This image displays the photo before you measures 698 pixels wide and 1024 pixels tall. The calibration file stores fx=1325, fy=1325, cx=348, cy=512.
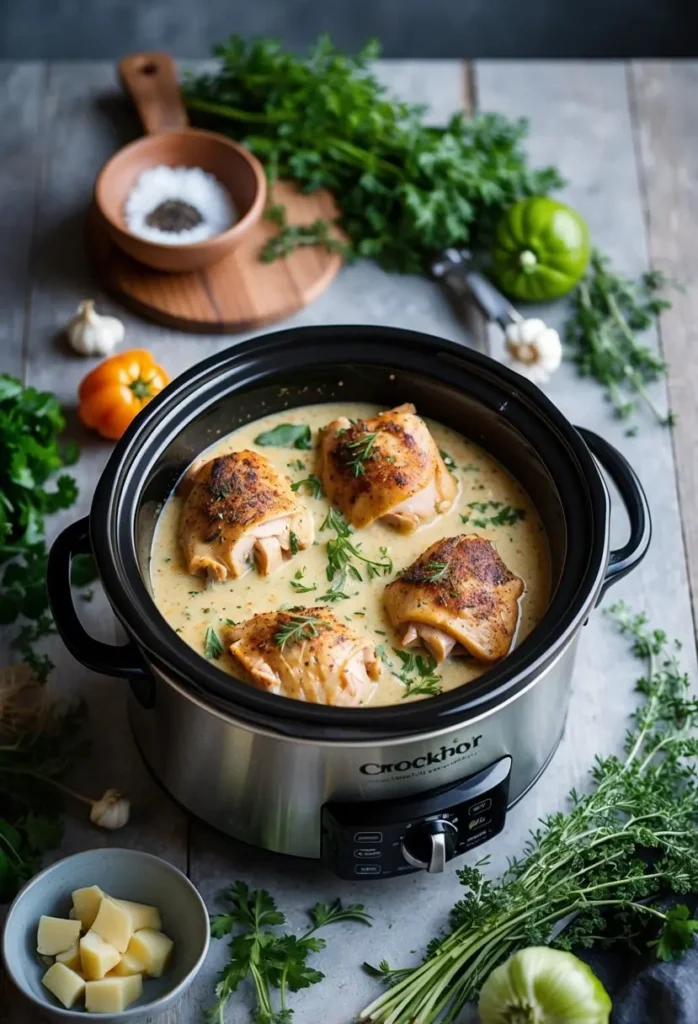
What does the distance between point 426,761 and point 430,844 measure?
0.68ft

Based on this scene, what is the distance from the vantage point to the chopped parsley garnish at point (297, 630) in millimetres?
2402

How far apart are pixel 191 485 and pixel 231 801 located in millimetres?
655

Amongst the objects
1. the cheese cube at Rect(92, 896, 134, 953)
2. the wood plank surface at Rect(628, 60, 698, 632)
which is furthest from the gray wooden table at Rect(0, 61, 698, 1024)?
the cheese cube at Rect(92, 896, 134, 953)

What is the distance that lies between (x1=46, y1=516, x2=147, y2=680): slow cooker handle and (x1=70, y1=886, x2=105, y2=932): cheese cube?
1.36 feet

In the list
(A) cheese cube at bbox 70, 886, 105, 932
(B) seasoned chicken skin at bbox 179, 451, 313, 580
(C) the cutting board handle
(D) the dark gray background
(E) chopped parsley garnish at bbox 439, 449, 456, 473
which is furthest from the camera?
(D) the dark gray background

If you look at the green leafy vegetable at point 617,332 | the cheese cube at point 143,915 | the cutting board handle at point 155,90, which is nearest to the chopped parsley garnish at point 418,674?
the cheese cube at point 143,915

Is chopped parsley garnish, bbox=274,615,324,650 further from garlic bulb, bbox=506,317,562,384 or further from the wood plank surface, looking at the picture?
garlic bulb, bbox=506,317,562,384

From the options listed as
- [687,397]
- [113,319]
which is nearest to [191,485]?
[113,319]

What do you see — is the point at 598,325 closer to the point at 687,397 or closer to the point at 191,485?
the point at 687,397

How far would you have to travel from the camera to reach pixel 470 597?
8.17 feet

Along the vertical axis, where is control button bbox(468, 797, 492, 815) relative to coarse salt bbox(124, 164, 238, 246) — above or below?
below

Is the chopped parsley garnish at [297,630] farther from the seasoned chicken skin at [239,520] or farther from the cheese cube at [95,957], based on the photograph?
the cheese cube at [95,957]

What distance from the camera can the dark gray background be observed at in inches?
215

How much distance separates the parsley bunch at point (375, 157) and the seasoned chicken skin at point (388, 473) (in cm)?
103
